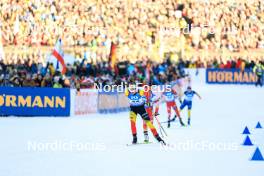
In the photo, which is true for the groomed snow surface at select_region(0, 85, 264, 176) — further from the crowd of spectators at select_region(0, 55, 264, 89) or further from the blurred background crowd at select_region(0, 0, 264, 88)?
the blurred background crowd at select_region(0, 0, 264, 88)

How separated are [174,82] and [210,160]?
22996 millimetres

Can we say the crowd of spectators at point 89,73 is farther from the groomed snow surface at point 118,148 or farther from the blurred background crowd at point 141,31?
the groomed snow surface at point 118,148

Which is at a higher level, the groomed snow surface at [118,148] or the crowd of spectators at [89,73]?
the crowd of spectators at [89,73]

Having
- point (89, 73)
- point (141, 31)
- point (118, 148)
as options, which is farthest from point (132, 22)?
point (118, 148)

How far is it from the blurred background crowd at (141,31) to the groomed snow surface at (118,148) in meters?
19.5

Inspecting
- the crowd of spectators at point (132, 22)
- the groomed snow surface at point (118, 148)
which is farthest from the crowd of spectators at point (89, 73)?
the crowd of spectators at point (132, 22)

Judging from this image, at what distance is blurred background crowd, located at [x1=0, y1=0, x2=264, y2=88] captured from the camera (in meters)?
48.0

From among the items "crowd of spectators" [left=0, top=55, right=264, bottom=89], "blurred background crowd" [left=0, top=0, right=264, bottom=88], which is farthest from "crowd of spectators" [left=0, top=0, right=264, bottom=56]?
"crowd of spectators" [left=0, top=55, right=264, bottom=89]

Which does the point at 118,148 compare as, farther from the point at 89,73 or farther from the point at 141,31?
the point at 141,31

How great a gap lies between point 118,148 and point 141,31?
126ft

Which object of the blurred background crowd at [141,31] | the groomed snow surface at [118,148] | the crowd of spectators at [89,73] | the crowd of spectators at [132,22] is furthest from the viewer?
the crowd of spectators at [132,22]

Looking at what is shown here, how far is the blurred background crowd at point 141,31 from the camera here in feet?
157

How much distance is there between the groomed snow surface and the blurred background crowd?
19455 mm

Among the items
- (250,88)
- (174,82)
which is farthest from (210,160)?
(250,88)
